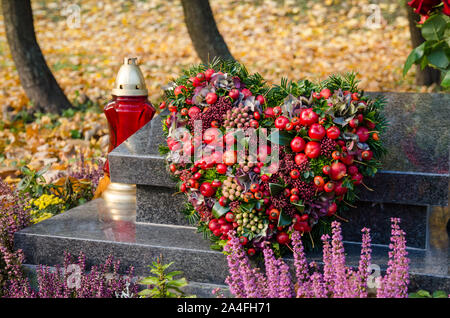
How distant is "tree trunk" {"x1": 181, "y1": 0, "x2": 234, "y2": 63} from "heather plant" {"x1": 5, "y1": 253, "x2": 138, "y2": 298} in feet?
12.8

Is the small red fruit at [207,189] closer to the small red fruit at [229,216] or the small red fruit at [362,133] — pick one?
the small red fruit at [229,216]

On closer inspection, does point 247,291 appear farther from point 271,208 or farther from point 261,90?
point 261,90

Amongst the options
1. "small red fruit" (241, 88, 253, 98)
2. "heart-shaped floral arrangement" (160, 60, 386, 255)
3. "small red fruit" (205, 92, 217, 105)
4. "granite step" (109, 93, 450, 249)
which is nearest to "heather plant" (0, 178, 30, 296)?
"granite step" (109, 93, 450, 249)

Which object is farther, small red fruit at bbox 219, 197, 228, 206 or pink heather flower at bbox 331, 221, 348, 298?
small red fruit at bbox 219, 197, 228, 206

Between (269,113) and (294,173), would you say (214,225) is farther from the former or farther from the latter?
(269,113)

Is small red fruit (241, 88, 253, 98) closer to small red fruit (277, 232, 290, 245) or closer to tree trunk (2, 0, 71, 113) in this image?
small red fruit (277, 232, 290, 245)

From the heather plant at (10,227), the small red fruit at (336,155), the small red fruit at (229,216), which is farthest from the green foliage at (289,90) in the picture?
the heather plant at (10,227)

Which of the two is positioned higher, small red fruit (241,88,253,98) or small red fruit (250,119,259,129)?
small red fruit (241,88,253,98)

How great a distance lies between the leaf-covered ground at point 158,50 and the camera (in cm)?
558

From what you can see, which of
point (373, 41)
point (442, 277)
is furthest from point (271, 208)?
point (373, 41)

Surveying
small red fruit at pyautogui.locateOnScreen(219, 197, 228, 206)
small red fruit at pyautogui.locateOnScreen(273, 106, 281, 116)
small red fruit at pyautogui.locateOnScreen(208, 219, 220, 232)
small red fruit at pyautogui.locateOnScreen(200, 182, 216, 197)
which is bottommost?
small red fruit at pyautogui.locateOnScreen(208, 219, 220, 232)

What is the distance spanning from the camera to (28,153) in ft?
16.7

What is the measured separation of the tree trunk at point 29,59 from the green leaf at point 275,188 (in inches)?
179

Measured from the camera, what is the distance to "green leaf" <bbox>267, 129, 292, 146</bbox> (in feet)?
7.55
